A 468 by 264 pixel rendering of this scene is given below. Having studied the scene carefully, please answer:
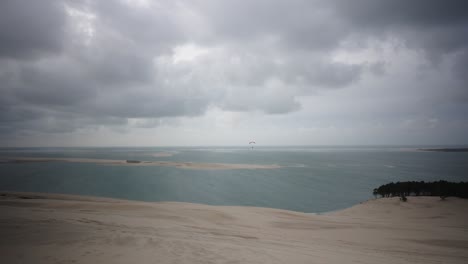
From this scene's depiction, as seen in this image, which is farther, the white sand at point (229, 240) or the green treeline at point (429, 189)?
the green treeline at point (429, 189)

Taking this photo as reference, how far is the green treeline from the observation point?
19984 millimetres

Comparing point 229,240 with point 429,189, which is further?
point 429,189

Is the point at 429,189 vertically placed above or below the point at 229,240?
below

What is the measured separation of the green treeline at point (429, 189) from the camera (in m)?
20.0

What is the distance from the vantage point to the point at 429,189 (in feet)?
79.0

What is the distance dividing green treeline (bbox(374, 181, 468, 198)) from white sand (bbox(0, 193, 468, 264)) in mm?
5713

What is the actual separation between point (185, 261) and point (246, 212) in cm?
1149

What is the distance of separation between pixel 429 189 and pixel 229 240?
26.9 m

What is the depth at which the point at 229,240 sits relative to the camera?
9188 mm

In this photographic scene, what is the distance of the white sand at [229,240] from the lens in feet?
22.2

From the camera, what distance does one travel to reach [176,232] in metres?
9.87

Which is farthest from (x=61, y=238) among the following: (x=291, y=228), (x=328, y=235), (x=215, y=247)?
(x=328, y=235)

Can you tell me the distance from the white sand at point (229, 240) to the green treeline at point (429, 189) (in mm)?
5713

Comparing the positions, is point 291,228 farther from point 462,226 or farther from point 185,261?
point 462,226
